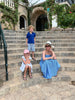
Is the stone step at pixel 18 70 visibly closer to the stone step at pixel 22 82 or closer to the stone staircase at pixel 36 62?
the stone staircase at pixel 36 62

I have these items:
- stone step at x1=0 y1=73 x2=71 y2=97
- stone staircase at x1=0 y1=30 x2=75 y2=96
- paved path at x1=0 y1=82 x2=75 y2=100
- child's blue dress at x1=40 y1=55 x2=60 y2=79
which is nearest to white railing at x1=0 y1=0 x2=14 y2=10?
stone staircase at x1=0 y1=30 x2=75 y2=96

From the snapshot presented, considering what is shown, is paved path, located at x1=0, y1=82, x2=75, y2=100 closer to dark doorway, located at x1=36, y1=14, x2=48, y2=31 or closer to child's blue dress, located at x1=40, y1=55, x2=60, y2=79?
child's blue dress, located at x1=40, y1=55, x2=60, y2=79

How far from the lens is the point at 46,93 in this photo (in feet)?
6.43

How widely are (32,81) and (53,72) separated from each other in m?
0.65

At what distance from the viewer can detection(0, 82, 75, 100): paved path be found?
5.92 feet

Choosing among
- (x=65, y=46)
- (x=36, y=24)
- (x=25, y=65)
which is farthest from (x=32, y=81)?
(x=36, y=24)

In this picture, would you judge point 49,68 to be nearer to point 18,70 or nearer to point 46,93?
point 46,93

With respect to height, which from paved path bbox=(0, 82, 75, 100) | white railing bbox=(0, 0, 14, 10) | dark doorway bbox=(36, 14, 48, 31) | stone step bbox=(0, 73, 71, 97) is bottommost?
paved path bbox=(0, 82, 75, 100)

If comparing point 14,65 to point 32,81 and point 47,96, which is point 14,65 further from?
point 47,96

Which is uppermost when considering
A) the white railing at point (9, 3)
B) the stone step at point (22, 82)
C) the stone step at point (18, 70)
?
the white railing at point (9, 3)

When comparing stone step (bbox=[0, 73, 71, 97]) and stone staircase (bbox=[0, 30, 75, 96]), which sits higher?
stone staircase (bbox=[0, 30, 75, 96])

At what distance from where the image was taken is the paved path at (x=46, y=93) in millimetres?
1805

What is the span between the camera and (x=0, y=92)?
1817mm

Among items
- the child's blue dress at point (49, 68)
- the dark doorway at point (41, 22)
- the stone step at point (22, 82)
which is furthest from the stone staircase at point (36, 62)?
the dark doorway at point (41, 22)
